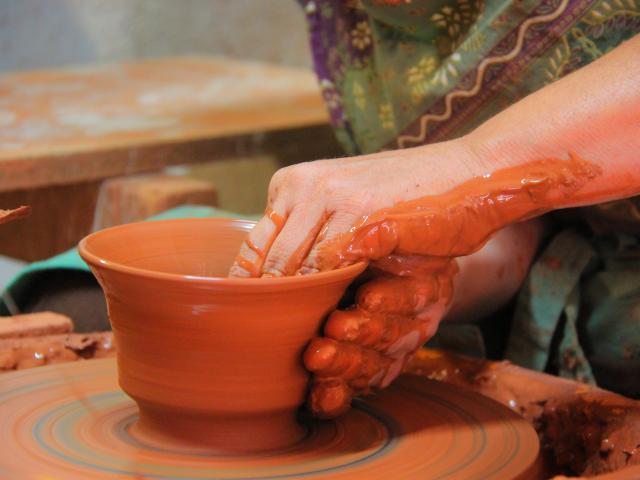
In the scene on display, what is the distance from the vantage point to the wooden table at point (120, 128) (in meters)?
2.10

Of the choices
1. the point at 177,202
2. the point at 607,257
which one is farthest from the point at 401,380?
the point at 177,202

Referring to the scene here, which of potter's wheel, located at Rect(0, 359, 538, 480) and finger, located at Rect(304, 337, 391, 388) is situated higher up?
finger, located at Rect(304, 337, 391, 388)

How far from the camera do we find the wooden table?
2.10m

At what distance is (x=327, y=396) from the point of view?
0.97m

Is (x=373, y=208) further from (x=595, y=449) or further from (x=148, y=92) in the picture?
(x=148, y=92)

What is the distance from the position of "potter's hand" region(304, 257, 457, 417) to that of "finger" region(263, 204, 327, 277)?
2.5 inches

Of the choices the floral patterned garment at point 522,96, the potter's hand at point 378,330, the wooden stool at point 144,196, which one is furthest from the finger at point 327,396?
the wooden stool at point 144,196

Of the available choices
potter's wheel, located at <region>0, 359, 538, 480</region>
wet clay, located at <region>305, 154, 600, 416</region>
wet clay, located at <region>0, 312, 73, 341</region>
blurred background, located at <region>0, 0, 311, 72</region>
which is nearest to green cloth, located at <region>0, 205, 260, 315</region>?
wet clay, located at <region>0, 312, 73, 341</region>

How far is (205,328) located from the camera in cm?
89

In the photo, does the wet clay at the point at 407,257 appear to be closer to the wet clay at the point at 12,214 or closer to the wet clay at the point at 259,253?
the wet clay at the point at 259,253

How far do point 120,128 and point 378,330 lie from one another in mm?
1499

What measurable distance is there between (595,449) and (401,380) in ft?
0.74

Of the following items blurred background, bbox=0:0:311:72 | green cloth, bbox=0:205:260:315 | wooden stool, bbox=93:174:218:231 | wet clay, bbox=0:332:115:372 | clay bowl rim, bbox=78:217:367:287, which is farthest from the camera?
blurred background, bbox=0:0:311:72

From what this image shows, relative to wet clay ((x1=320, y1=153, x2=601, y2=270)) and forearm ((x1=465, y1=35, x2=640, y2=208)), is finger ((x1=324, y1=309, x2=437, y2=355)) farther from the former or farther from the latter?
forearm ((x1=465, y1=35, x2=640, y2=208))
